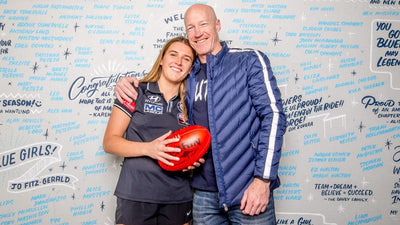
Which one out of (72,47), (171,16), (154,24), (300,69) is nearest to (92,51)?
(72,47)

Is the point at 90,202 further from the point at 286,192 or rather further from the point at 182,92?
the point at 286,192

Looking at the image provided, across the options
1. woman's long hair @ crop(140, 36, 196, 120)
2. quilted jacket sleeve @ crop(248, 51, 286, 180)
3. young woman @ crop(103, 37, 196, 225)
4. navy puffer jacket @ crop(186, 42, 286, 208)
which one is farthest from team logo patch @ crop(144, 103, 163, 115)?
quilted jacket sleeve @ crop(248, 51, 286, 180)

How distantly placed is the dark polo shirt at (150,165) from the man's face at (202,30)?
0.27 meters

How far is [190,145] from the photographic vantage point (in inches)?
39.4

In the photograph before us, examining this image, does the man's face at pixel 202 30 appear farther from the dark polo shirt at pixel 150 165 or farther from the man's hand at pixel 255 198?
the man's hand at pixel 255 198

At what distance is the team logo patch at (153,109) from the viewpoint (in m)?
1.20

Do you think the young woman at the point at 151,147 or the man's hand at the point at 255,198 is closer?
the man's hand at the point at 255,198

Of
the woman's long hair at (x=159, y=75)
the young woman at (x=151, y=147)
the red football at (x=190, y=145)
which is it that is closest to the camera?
the red football at (x=190, y=145)

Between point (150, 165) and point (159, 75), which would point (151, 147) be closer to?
point (150, 165)

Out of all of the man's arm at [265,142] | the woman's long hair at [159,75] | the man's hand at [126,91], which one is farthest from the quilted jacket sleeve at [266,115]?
the man's hand at [126,91]

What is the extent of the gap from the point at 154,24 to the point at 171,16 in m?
0.11

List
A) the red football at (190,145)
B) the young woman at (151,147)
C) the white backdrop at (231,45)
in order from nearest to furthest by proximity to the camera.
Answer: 1. the red football at (190,145)
2. the young woman at (151,147)
3. the white backdrop at (231,45)

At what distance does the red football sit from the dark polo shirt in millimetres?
138

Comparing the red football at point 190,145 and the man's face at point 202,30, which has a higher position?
the man's face at point 202,30
